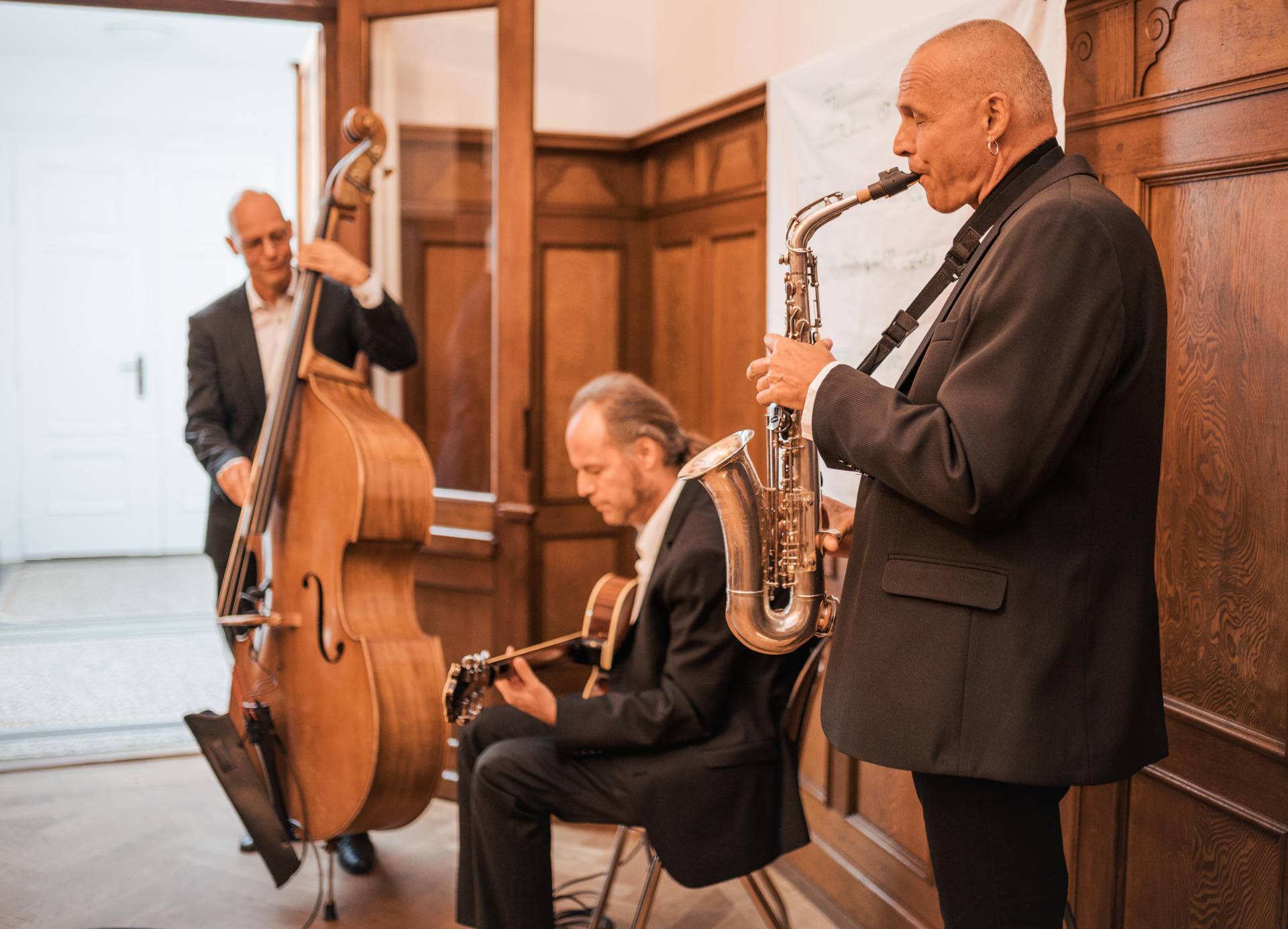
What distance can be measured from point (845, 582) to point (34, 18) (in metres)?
6.26

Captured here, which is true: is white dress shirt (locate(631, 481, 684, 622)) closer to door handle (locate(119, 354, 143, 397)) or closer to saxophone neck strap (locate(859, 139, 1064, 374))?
saxophone neck strap (locate(859, 139, 1064, 374))

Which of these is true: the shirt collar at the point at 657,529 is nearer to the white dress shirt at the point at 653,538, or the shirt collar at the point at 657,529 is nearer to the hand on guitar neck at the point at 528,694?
the white dress shirt at the point at 653,538

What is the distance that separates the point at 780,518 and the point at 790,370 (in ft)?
1.11

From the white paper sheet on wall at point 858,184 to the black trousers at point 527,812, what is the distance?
2.87ft

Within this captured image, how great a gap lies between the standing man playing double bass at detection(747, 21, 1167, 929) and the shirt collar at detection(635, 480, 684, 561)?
73 centimetres

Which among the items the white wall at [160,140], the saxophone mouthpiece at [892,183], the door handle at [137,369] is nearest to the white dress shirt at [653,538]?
the saxophone mouthpiece at [892,183]

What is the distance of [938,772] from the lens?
1.34 metres

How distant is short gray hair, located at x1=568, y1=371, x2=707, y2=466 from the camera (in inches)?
87.9

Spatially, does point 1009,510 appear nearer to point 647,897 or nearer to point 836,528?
point 836,528

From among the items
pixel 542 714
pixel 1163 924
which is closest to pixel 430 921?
pixel 542 714

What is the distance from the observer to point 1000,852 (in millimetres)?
1378

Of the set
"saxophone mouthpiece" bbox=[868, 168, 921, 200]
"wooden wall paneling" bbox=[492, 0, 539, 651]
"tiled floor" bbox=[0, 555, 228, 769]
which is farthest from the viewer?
"tiled floor" bbox=[0, 555, 228, 769]

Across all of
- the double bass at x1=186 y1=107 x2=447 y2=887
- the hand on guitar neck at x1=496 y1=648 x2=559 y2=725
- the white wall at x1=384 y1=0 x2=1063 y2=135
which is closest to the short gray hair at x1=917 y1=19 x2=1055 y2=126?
the white wall at x1=384 y1=0 x2=1063 y2=135

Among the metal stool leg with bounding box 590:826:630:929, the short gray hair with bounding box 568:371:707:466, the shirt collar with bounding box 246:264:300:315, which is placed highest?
the shirt collar with bounding box 246:264:300:315
